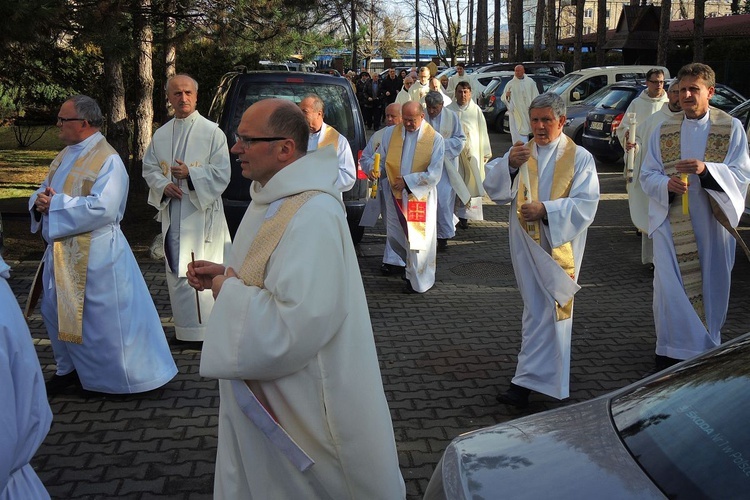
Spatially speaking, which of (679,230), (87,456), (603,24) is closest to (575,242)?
(679,230)

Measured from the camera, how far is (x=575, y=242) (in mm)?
5305

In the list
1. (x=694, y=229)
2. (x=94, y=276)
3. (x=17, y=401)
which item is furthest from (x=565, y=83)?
(x=17, y=401)

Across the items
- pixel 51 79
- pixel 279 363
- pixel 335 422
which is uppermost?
pixel 51 79

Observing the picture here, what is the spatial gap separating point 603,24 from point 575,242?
2898cm

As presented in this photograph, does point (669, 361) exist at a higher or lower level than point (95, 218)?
lower

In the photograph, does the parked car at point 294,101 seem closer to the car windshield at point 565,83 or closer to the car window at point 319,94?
the car window at point 319,94

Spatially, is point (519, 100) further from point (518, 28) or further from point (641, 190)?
point (518, 28)

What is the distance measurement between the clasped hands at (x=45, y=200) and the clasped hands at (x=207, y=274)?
2.36 meters

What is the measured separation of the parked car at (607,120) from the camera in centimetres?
1659

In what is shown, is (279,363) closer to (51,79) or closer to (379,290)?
(379,290)

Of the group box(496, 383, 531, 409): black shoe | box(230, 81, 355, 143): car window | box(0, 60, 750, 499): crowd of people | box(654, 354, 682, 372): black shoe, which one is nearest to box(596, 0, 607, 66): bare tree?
box(0, 60, 750, 499): crowd of people

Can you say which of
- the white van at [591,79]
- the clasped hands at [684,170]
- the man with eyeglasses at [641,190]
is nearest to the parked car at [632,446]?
the clasped hands at [684,170]

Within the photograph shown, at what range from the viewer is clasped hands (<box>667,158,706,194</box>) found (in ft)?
18.0

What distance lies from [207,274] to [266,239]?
313 mm
